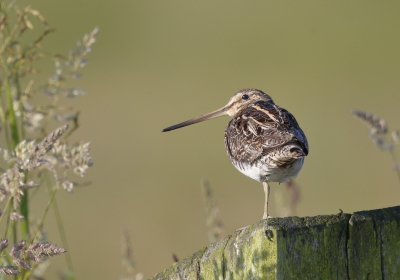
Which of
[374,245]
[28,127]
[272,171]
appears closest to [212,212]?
[272,171]

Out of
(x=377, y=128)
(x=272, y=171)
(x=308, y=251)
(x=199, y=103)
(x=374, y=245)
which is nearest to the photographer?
(x=308, y=251)

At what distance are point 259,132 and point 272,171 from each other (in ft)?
0.89

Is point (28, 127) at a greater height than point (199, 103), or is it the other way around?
point (199, 103)

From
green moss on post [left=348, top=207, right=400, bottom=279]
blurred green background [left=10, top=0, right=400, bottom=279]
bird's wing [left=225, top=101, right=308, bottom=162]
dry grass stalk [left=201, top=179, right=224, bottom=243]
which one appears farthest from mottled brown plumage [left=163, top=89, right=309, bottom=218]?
blurred green background [left=10, top=0, right=400, bottom=279]

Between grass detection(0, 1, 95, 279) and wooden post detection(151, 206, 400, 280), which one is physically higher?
grass detection(0, 1, 95, 279)

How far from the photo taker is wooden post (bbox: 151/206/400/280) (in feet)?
8.49

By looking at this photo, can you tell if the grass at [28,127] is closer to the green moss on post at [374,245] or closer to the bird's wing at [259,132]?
the bird's wing at [259,132]

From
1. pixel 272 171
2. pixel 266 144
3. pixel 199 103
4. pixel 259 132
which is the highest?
pixel 199 103

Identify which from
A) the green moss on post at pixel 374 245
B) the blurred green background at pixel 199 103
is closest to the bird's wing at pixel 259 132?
the green moss on post at pixel 374 245

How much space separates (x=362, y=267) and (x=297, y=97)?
37.2 ft

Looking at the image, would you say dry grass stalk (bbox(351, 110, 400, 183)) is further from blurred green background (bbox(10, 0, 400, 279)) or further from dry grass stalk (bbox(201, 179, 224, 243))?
blurred green background (bbox(10, 0, 400, 279))

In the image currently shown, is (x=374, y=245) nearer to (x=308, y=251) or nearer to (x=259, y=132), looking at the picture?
(x=308, y=251)

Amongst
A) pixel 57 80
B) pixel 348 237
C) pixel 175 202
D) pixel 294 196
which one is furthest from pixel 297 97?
pixel 348 237

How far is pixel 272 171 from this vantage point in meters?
4.41
